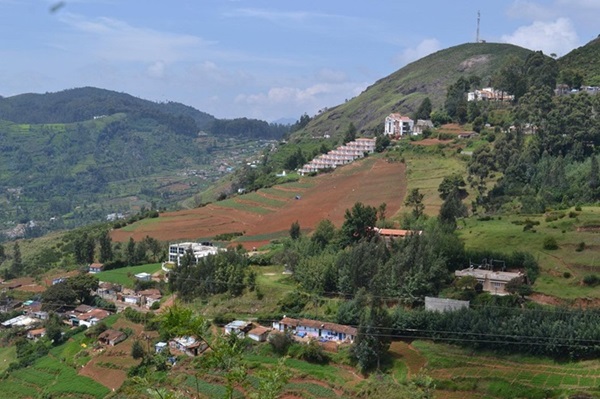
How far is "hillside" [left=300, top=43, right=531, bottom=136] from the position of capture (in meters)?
108

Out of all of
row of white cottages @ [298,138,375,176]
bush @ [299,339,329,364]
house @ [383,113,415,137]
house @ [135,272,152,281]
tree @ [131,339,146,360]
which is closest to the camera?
bush @ [299,339,329,364]

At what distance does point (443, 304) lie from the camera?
27.9 meters

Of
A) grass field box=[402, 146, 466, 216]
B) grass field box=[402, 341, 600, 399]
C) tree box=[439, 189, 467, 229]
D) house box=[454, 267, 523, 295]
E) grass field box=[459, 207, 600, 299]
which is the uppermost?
grass field box=[402, 146, 466, 216]

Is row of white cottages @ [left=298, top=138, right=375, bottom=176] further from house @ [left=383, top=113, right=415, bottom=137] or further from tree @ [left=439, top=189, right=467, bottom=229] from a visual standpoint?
tree @ [left=439, top=189, right=467, bottom=229]

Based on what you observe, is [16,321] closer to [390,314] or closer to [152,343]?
[152,343]

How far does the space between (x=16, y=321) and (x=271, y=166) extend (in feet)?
145

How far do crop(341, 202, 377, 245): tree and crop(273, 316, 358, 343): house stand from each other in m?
8.25

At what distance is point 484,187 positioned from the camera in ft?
146

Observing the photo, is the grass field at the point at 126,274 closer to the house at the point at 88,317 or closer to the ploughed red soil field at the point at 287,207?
the house at the point at 88,317

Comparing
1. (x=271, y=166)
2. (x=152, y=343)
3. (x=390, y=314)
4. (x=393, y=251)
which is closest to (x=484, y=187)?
(x=393, y=251)

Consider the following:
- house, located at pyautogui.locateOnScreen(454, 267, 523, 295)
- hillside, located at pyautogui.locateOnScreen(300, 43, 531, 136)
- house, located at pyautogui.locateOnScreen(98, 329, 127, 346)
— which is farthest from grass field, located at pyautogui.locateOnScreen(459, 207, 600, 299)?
hillside, located at pyautogui.locateOnScreen(300, 43, 531, 136)

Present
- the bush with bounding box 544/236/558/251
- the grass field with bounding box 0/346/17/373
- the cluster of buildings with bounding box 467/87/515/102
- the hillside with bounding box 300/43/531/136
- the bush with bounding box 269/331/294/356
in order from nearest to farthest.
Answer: the bush with bounding box 269/331/294/356 < the bush with bounding box 544/236/558/251 < the grass field with bounding box 0/346/17/373 < the cluster of buildings with bounding box 467/87/515/102 < the hillside with bounding box 300/43/531/136

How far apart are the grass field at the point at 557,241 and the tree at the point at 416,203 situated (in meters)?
4.55

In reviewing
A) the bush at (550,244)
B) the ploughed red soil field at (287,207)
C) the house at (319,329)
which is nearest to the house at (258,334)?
the house at (319,329)
